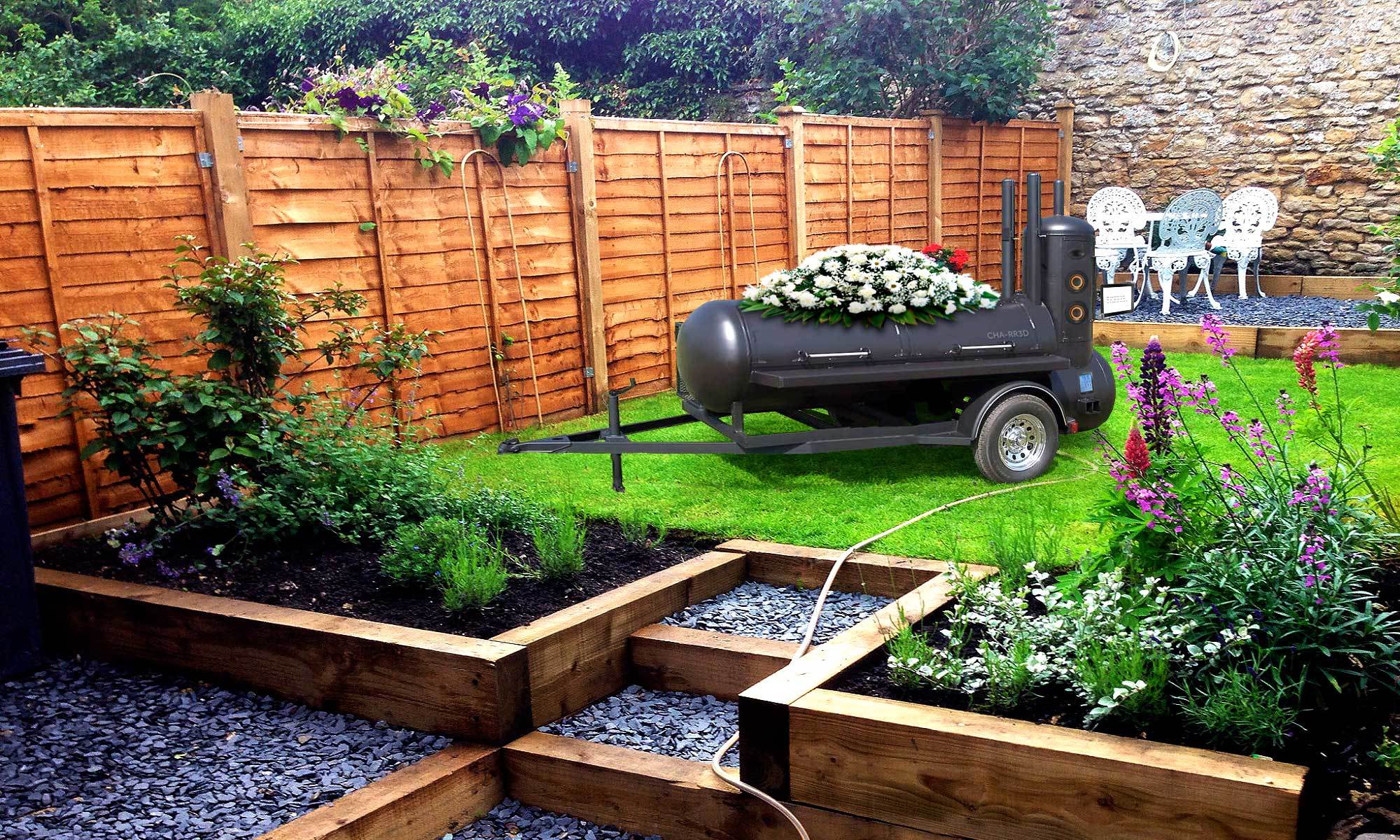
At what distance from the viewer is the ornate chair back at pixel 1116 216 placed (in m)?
11.7

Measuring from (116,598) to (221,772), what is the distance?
1.10 meters

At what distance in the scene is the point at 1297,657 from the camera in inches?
97.0

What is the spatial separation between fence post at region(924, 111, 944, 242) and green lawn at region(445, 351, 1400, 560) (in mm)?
3865

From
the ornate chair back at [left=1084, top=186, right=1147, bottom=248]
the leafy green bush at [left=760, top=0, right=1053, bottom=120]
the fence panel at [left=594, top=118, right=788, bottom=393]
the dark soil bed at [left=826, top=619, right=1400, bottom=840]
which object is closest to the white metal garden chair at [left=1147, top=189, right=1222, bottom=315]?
the ornate chair back at [left=1084, top=186, right=1147, bottom=248]

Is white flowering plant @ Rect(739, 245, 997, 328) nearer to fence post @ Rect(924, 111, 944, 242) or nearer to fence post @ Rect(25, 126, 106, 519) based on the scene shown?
fence post @ Rect(25, 126, 106, 519)

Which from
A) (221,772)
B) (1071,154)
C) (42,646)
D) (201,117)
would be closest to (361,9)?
(1071,154)

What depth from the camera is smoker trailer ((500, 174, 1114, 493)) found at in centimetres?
576

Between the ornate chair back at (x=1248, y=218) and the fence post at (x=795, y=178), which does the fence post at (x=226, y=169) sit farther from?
the ornate chair back at (x=1248, y=218)

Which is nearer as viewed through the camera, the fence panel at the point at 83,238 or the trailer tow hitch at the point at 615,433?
the fence panel at the point at 83,238

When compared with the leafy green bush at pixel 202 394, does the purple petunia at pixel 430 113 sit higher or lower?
higher

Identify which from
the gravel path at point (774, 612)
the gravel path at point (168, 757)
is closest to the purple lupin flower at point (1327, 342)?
the gravel path at point (774, 612)

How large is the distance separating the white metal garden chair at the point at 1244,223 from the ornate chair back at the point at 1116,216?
31.4 inches

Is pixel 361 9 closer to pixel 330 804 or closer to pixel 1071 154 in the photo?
pixel 1071 154

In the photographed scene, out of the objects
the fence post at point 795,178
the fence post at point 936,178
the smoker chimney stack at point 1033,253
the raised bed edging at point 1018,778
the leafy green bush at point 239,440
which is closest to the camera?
the raised bed edging at point 1018,778
